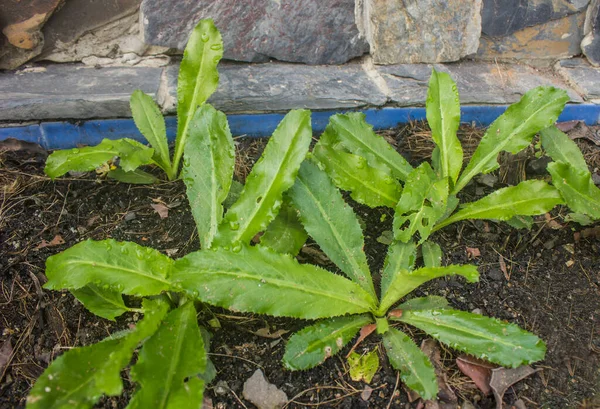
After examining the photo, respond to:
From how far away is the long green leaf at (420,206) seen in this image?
1.66 metres

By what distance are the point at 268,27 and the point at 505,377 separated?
1737 mm

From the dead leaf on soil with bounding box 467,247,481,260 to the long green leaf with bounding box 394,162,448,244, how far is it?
22cm

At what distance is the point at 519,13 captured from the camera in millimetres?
2514

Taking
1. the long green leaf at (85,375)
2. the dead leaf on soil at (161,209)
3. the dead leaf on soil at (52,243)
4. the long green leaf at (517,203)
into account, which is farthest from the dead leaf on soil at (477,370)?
the dead leaf on soil at (52,243)

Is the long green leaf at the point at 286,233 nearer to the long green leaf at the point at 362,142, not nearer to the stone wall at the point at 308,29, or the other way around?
the long green leaf at the point at 362,142

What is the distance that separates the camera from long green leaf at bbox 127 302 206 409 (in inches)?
48.0

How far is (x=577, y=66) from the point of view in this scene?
8.58 ft

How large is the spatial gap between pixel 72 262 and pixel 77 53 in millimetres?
1249

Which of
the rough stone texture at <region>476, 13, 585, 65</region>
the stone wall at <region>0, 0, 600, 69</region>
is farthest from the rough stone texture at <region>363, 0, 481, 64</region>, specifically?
the rough stone texture at <region>476, 13, 585, 65</region>

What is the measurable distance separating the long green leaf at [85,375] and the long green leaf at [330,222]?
578 millimetres

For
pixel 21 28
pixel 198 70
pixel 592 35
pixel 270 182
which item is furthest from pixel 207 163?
pixel 592 35

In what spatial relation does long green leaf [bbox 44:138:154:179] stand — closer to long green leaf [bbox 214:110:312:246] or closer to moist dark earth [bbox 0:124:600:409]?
moist dark earth [bbox 0:124:600:409]

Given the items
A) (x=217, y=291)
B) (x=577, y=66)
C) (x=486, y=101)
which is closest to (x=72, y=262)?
(x=217, y=291)

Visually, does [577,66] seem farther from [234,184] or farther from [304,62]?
[234,184]
